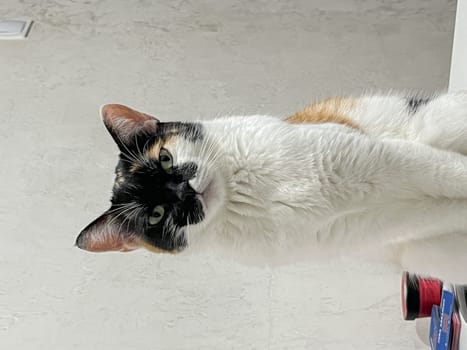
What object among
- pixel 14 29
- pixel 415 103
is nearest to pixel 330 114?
pixel 415 103

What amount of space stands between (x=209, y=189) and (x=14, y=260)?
1177 millimetres

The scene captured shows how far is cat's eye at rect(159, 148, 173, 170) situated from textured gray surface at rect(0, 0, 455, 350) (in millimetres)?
864

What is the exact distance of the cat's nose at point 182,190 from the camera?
1298 mm

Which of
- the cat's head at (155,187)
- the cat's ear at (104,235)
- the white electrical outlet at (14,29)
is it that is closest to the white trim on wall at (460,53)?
the cat's head at (155,187)

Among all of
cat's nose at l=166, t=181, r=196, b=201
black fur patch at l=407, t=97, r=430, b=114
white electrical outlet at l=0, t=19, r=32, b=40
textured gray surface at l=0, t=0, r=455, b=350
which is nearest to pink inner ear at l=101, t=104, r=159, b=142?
cat's nose at l=166, t=181, r=196, b=201

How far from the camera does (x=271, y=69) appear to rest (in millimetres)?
2650

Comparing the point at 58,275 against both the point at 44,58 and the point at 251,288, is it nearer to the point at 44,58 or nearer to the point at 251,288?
the point at 251,288

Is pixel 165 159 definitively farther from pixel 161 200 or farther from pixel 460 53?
pixel 460 53

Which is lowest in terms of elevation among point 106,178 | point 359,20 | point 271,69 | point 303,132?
point 303,132

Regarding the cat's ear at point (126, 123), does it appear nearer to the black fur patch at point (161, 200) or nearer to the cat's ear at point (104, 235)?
the black fur patch at point (161, 200)

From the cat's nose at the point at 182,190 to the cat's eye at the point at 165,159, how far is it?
42 mm

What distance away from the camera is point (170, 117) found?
101 inches

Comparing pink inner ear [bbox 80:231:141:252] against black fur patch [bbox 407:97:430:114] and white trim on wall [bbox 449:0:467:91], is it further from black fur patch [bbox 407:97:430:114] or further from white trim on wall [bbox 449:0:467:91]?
white trim on wall [bbox 449:0:467:91]

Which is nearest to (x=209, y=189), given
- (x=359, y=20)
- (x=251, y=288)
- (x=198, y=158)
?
(x=198, y=158)
